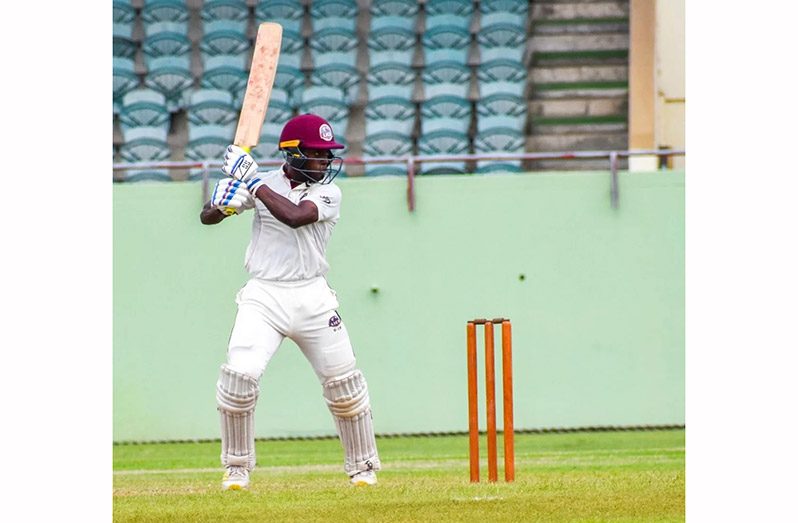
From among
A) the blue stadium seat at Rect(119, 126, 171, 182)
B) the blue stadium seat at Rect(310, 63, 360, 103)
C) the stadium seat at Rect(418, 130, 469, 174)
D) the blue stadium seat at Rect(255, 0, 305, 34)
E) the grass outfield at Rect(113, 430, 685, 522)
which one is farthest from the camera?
the blue stadium seat at Rect(255, 0, 305, 34)

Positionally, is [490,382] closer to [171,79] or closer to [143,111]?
[143,111]

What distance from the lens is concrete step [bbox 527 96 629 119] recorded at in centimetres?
1551

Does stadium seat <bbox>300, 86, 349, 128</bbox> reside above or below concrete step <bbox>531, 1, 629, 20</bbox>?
below

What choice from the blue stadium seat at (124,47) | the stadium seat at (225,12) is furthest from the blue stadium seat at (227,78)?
the blue stadium seat at (124,47)

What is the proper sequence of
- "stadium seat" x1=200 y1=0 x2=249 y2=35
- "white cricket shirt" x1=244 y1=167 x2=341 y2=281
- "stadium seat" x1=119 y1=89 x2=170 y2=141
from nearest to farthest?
"white cricket shirt" x1=244 y1=167 x2=341 y2=281, "stadium seat" x1=119 y1=89 x2=170 y2=141, "stadium seat" x1=200 y1=0 x2=249 y2=35

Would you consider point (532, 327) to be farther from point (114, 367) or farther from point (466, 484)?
point (466, 484)

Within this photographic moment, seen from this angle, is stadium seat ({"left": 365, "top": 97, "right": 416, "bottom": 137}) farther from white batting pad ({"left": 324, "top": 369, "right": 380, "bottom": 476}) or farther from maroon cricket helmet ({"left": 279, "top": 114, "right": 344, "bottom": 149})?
white batting pad ({"left": 324, "top": 369, "right": 380, "bottom": 476})

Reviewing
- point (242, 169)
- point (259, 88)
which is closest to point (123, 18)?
point (259, 88)

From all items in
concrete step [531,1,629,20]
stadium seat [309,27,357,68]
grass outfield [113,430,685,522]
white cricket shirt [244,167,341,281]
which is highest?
concrete step [531,1,629,20]

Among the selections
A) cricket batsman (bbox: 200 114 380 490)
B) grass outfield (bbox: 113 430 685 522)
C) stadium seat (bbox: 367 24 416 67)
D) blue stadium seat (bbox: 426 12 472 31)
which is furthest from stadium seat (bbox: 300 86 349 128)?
cricket batsman (bbox: 200 114 380 490)

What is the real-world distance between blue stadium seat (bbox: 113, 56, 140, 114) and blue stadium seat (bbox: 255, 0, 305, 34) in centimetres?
134

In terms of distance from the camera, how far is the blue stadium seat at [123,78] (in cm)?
1572

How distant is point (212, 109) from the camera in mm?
15305

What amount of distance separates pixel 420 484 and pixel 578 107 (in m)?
7.84
